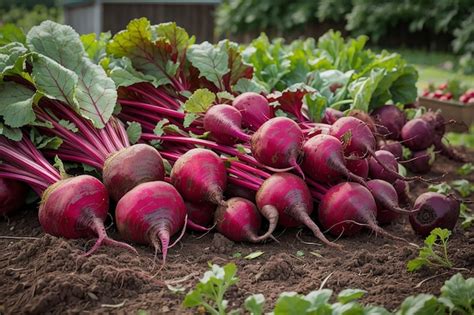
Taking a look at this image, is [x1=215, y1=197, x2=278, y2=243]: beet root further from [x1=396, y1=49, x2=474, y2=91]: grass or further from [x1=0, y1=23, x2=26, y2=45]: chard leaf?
[x1=396, y1=49, x2=474, y2=91]: grass

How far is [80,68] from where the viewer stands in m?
3.51

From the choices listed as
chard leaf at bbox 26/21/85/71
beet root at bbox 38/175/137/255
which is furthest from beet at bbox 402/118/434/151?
beet root at bbox 38/175/137/255

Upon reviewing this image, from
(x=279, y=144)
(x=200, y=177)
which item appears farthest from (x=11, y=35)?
(x=279, y=144)

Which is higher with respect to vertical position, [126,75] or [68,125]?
[126,75]

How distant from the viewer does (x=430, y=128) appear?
4.54 metres

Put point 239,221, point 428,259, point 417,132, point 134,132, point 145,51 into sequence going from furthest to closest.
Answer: point 417,132 < point 145,51 < point 134,132 < point 239,221 < point 428,259

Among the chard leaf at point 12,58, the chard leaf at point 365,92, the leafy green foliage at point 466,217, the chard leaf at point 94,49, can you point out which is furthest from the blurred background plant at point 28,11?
the leafy green foliage at point 466,217

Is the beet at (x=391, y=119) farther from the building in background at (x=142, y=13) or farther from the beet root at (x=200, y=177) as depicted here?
the building in background at (x=142, y=13)

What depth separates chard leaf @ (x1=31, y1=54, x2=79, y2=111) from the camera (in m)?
3.22

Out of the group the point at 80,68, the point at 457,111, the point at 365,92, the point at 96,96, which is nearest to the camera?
the point at 96,96

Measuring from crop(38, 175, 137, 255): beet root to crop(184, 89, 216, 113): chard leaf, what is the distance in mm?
741

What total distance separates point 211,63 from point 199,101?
56 centimetres

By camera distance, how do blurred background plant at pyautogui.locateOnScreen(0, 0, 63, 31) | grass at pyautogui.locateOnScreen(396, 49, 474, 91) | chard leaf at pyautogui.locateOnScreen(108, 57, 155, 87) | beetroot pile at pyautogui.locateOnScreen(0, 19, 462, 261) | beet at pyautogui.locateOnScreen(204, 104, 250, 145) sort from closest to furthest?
beetroot pile at pyautogui.locateOnScreen(0, 19, 462, 261), beet at pyautogui.locateOnScreen(204, 104, 250, 145), chard leaf at pyautogui.locateOnScreen(108, 57, 155, 87), grass at pyautogui.locateOnScreen(396, 49, 474, 91), blurred background plant at pyautogui.locateOnScreen(0, 0, 63, 31)

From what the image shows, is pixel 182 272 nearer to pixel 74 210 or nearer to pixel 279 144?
pixel 74 210
